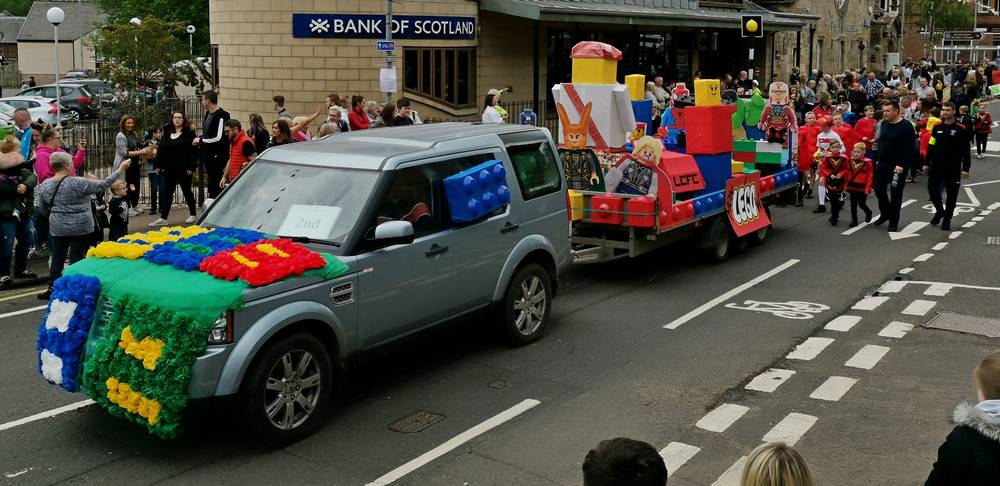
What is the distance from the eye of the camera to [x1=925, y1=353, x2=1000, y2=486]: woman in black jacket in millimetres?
4020

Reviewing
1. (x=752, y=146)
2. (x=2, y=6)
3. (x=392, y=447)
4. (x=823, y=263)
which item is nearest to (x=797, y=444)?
(x=392, y=447)

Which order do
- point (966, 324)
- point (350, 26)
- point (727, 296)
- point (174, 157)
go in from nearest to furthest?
Result: point (966, 324)
point (727, 296)
point (174, 157)
point (350, 26)

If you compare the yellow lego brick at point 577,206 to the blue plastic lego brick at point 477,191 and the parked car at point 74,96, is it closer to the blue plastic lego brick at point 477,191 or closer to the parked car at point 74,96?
the blue plastic lego brick at point 477,191

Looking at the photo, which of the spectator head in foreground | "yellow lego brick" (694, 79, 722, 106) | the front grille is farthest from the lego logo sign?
the spectator head in foreground

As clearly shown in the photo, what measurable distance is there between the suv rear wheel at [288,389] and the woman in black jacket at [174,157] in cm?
936

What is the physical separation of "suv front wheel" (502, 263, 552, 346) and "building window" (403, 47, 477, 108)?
1809cm

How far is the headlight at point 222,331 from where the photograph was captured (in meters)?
6.83

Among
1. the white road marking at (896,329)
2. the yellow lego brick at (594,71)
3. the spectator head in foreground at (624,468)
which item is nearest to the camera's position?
the spectator head in foreground at (624,468)

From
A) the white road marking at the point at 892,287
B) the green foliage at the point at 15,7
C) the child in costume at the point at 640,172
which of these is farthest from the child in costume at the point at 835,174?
the green foliage at the point at 15,7

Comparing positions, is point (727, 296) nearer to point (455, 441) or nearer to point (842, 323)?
point (842, 323)

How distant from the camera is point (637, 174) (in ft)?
40.9

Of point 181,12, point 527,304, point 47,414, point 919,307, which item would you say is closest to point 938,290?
point 919,307

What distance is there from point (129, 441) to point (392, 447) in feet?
5.80

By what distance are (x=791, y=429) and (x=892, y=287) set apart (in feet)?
17.8
